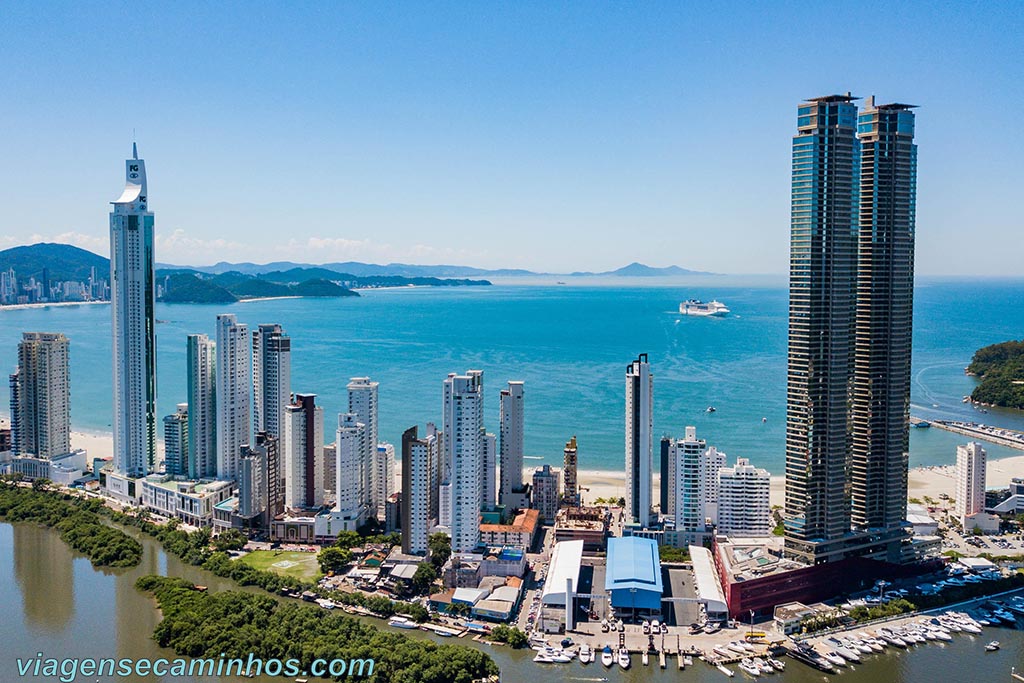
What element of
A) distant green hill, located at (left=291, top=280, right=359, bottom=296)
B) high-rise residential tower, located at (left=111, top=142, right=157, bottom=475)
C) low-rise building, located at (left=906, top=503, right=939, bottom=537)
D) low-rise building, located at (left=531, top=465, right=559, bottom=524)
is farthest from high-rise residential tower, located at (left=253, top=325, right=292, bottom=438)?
distant green hill, located at (left=291, top=280, right=359, bottom=296)

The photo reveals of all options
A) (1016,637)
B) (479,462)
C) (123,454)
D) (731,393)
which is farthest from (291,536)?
(731,393)

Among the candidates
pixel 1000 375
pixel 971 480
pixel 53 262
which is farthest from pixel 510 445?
pixel 53 262

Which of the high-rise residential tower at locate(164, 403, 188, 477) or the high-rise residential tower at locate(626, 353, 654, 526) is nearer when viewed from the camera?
the high-rise residential tower at locate(626, 353, 654, 526)

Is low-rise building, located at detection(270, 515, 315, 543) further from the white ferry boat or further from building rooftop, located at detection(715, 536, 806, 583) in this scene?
the white ferry boat

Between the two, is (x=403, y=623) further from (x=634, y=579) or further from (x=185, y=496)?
(x=185, y=496)

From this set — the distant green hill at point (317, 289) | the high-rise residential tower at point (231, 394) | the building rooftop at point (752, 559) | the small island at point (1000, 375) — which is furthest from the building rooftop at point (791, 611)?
the distant green hill at point (317, 289)

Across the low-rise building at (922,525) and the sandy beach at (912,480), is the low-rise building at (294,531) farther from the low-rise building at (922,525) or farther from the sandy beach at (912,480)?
the low-rise building at (922,525)

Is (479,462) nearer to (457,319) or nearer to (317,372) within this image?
(317,372)
